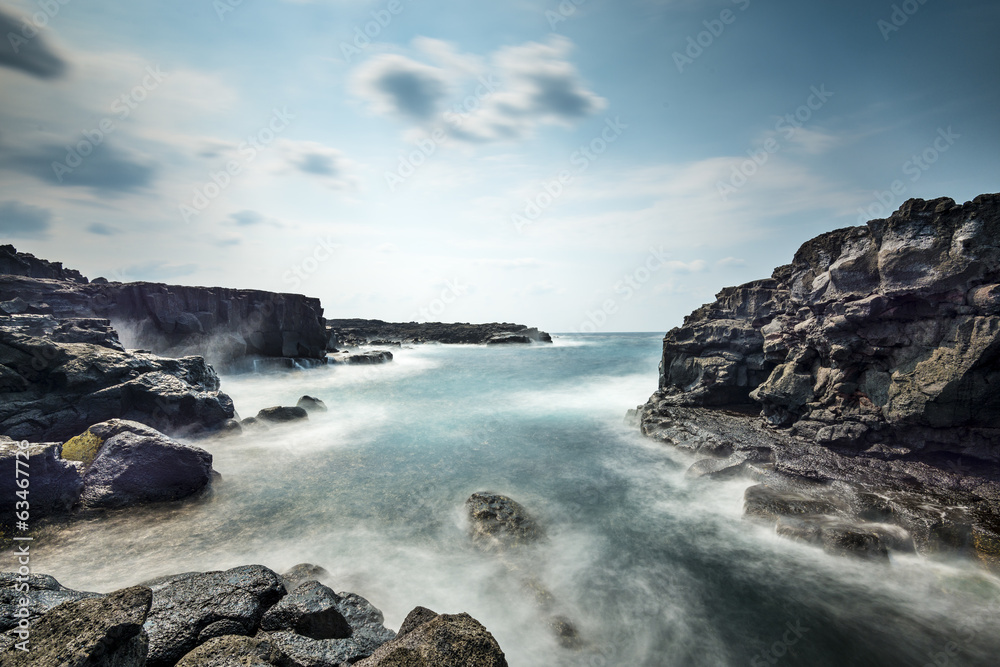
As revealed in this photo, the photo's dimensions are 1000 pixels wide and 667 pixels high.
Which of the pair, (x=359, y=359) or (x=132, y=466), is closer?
(x=132, y=466)

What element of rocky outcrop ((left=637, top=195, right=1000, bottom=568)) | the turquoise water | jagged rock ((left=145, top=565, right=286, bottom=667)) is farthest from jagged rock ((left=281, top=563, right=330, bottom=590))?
rocky outcrop ((left=637, top=195, right=1000, bottom=568))

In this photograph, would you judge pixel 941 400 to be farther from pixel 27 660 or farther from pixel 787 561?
pixel 27 660

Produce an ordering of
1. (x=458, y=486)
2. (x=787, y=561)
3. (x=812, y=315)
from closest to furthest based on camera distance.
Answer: (x=787, y=561)
(x=458, y=486)
(x=812, y=315)

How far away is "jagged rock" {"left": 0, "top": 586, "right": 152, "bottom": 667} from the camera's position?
2861 millimetres

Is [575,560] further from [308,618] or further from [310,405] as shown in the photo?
[310,405]

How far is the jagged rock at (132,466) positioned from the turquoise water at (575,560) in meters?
0.56

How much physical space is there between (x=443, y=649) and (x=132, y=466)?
9.32 metres

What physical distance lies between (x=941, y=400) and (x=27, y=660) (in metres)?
15.1

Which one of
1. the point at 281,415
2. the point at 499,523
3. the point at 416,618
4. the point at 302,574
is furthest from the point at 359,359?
the point at 416,618

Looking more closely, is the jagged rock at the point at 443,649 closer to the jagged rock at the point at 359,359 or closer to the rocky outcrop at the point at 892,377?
the rocky outcrop at the point at 892,377

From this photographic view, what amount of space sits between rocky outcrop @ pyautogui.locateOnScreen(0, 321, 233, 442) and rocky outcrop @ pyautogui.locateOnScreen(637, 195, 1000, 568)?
16.4 metres

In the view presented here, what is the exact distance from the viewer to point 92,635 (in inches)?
117

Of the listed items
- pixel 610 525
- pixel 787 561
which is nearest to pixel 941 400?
pixel 787 561

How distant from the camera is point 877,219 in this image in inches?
417
